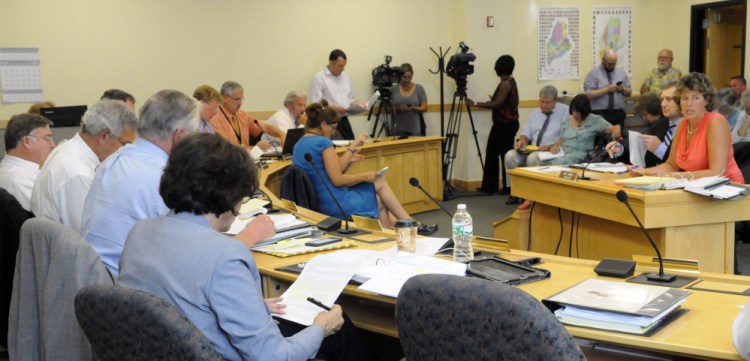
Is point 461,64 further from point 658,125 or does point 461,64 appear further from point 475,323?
point 475,323

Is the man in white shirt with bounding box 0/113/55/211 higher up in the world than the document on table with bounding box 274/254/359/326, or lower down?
higher up

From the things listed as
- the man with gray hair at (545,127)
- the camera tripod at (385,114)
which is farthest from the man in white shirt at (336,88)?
the man with gray hair at (545,127)

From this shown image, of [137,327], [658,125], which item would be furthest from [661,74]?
[137,327]

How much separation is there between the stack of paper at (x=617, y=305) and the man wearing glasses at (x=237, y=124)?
4.21 meters

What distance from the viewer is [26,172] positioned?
3.97m

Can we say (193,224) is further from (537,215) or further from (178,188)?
(537,215)

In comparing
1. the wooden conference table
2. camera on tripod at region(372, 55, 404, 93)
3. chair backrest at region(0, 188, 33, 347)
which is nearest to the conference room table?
chair backrest at region(0, 188, 33, 347)

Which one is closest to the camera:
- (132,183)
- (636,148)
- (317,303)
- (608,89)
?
(317,303)

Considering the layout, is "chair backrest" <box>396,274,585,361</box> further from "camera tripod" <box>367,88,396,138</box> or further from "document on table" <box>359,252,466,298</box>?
"camera tripod" <box>367,88,396,138</box>

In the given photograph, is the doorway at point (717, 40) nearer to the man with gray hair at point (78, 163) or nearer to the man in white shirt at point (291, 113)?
the man in white shirt at point (291, 113)

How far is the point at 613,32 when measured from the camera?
980 centimetres

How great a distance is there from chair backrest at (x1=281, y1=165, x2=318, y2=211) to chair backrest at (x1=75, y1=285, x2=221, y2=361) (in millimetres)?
3030

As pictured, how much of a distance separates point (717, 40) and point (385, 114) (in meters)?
4.29

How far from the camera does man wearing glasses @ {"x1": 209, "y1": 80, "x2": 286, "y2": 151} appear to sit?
21.0 feet
